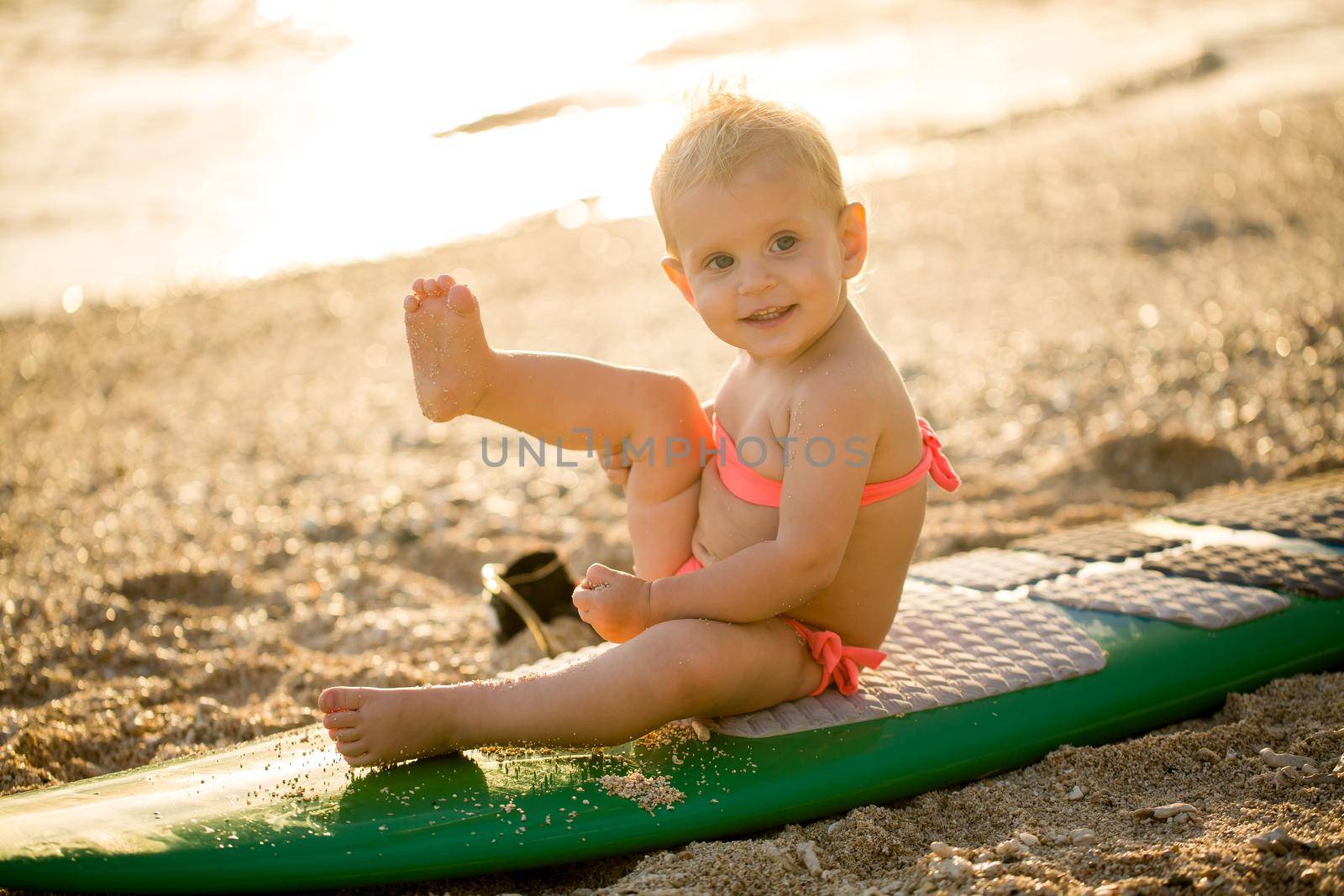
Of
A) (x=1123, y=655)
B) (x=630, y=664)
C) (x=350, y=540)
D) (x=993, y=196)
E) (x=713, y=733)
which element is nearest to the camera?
(x=630, y=664)

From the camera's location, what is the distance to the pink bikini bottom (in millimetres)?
2352

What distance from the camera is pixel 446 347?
7.41ft

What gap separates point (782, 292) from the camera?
85.2 inches

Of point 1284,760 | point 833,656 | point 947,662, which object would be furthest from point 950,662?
point 1284,760

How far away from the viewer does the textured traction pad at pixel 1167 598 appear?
2.70 meters

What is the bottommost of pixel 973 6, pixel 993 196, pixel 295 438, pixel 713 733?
pixel 713 733

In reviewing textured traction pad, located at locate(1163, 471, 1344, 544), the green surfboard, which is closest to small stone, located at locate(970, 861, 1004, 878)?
the green surfboard

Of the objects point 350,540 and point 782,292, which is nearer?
point 782,292

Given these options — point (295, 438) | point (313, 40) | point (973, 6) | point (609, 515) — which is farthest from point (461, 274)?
point (973, 6)

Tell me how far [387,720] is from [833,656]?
0.83m

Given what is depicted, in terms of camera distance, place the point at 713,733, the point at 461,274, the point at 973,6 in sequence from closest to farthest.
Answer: the point at 713,733
the point at 461,274
the point at 973,6

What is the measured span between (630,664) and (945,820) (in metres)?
0.64

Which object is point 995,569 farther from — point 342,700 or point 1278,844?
point 342,700

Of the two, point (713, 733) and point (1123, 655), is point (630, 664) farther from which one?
point (1123, 655)
